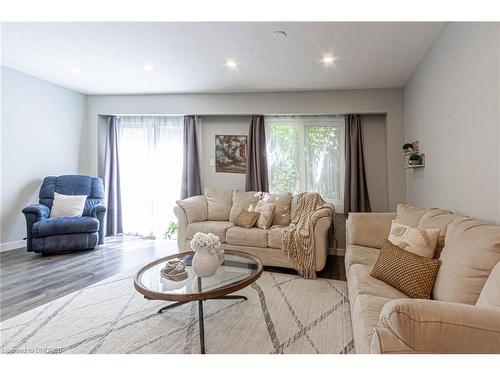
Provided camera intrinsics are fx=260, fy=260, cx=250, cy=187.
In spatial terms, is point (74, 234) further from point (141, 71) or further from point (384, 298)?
point (384, 298)

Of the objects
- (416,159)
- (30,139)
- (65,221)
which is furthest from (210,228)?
(30,139)

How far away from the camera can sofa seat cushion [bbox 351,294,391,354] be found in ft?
3.81

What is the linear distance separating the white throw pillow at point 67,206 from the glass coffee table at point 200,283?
8.32ft

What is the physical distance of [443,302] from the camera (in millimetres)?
931

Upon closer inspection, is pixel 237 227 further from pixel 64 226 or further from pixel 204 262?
pixel 64 226

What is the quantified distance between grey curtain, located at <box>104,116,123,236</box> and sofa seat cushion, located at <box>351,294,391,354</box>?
4494mm

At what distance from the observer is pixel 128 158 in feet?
16.1

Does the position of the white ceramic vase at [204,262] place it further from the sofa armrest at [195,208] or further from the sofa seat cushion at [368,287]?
the sofa armrest at [195,208]

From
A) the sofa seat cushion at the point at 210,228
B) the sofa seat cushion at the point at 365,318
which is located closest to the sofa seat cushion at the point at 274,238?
the sofa seat cushion at the point at 210,228

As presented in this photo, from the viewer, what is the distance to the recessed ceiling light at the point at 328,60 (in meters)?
3.03

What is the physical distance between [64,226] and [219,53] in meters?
3.14

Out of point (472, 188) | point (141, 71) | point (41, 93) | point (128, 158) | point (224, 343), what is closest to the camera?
point (224, 343)

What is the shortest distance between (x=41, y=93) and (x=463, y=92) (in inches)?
212
